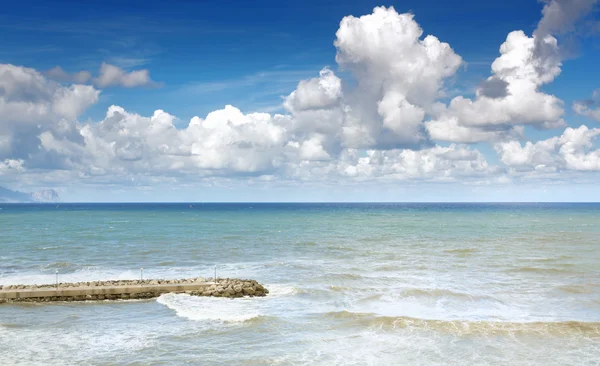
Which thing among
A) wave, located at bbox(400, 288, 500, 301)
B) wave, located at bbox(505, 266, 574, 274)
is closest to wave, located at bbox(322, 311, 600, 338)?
wave, located at bbox(400, 288, 500, 301)

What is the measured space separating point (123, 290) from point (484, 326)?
22.4 metres

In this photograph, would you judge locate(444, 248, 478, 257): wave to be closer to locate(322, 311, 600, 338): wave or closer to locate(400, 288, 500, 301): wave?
locate(400, 288, 500, 301): wave

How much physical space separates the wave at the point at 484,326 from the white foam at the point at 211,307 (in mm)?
5736

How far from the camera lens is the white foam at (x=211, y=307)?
2792cm

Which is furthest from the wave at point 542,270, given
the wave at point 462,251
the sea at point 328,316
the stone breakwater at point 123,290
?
the stone breakwater at point 123,290

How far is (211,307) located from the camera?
30.5 m

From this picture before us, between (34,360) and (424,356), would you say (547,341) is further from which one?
(34,360)

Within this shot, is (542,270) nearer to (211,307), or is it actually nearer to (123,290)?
(211,307)

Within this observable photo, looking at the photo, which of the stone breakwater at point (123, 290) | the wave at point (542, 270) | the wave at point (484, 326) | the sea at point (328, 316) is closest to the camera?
the sea at point (328, 316)

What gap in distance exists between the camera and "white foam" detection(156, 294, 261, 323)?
27.9 metres

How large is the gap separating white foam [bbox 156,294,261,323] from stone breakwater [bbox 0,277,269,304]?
900 mm

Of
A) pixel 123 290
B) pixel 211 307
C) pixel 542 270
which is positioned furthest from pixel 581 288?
pixel 123 290

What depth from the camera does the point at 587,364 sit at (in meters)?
20.7

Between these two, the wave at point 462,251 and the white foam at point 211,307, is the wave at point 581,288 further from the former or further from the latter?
the white foam at point 211,307
